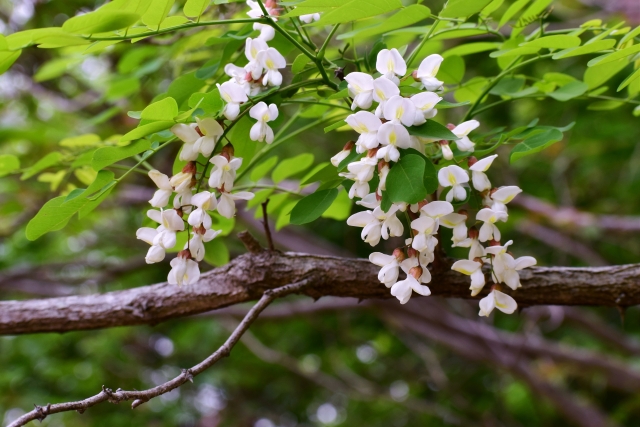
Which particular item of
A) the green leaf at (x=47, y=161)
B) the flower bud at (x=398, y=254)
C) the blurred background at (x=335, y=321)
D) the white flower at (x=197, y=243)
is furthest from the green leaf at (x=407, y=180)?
the blurred background at (x=335, y=321)

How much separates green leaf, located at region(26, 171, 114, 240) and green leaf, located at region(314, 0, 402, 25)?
0.31 m

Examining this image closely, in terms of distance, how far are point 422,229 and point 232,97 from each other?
247 mm

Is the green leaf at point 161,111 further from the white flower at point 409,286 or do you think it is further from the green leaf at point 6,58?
the white flower at point 409,286

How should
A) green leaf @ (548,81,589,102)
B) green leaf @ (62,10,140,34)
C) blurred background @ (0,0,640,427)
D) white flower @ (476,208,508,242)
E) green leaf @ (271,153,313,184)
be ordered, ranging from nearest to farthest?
green leaf @ (62,10,140,34) < white flower @ (476,208,508,242) < green leaf @ (548,81,589,102) < green leaf @ (271,153,313,184) < blurred background @ (0,0,640,427)

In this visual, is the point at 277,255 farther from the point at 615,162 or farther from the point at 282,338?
the point at 282,338

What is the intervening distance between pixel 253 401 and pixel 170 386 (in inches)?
141

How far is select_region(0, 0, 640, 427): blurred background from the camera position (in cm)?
245

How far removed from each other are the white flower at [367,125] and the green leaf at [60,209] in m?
0.31

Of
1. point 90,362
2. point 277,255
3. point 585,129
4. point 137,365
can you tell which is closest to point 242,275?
point 277,255

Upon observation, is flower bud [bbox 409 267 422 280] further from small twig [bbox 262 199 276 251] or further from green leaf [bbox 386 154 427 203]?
small twig [bbox 262 199 276 251]

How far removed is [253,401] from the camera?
405 cm

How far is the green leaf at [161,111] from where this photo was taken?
0.60 metres

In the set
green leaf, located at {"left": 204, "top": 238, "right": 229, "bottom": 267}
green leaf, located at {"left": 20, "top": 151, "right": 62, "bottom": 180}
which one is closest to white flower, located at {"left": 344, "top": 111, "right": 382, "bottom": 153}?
green leaf, located at {"left": 204, "top": 238, "right": 229, "bottom": 267}

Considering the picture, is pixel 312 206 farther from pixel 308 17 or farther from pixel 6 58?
pixel 6 58
